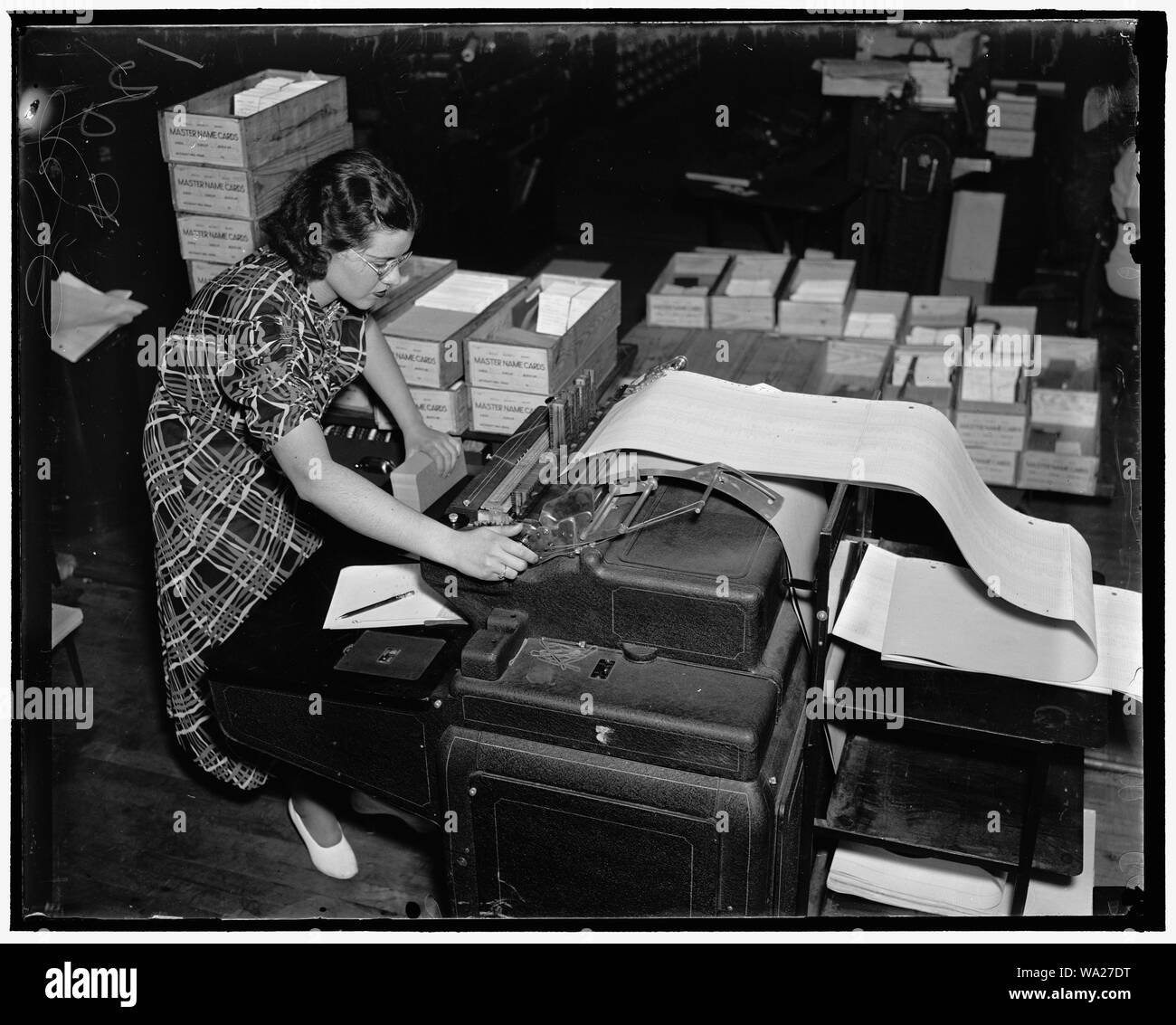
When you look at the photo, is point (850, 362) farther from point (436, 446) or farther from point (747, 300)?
point (436, 446)

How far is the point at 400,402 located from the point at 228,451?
0.43 metres

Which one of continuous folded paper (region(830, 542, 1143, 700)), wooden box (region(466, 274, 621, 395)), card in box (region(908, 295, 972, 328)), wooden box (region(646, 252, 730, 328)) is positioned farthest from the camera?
card in box (region(908, 295, 972, 328))

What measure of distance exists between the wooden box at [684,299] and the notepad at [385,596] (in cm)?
192

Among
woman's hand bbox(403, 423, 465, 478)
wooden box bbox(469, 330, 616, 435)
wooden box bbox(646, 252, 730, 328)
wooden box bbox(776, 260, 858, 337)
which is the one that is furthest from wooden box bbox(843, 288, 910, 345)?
woman's hand bbox(403, 423, 465, 478)

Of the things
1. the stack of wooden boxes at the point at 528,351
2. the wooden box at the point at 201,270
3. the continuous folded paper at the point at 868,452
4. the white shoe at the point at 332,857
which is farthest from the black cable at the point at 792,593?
the wooden box at the point at 201,270

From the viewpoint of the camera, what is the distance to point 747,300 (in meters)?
4.07

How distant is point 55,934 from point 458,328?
1815mm

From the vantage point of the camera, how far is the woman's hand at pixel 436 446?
2.72 metres

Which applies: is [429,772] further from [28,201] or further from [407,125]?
[407,125]

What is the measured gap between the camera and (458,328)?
3.33 metres

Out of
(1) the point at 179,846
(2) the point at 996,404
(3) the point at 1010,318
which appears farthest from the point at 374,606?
(3) the point at 1010,318

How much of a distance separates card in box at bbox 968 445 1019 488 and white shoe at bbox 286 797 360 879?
2420 mm

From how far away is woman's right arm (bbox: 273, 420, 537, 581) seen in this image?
6.46 ft

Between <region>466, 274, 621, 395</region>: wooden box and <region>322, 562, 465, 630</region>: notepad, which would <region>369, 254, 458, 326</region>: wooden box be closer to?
<region>466, 274, 621, 395</region>: wooden box
